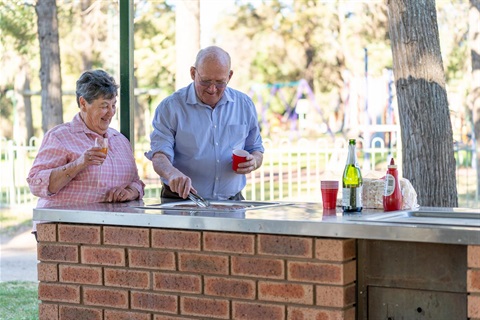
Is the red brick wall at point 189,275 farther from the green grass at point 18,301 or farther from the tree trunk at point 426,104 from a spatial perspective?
the green grass at point 18,301

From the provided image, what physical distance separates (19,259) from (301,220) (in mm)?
9882

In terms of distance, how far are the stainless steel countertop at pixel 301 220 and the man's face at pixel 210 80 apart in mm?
841

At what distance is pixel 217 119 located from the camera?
520 centimetres

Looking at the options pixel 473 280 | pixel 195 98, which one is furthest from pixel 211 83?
pixel 473 280

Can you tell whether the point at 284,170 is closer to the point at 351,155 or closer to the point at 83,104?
the point at 83,104

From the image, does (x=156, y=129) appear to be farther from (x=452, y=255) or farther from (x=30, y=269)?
(x=30, y=269)

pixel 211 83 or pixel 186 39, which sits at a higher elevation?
pixel 186 39

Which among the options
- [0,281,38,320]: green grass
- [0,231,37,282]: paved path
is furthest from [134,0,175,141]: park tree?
[0,281,38,320]: green grass

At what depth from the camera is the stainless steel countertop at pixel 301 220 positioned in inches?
129

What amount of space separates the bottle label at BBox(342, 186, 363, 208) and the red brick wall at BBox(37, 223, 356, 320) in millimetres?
364

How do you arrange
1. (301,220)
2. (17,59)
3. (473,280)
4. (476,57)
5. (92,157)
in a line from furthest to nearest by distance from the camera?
1. (17,59)
2. (476,57)
3. (92,157)
4. (301,220)
5. (473,280)

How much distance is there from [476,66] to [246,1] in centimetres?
1701

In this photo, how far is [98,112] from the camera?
4676mm

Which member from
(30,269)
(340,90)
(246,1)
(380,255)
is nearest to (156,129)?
(380,255)
